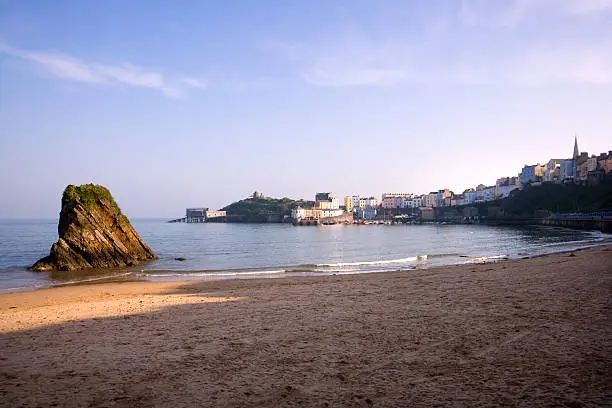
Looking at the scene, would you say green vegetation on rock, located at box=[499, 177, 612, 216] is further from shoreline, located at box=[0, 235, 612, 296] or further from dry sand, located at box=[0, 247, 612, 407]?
dry sand, located at box=[0, 247, 612, 407]

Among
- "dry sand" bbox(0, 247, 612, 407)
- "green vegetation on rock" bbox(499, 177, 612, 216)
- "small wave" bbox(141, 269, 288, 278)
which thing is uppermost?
"green vegetation on rock" bbox(499, 177, 612, 216)

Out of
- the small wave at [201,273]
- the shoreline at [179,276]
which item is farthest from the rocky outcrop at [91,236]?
the small wave at [201,273]

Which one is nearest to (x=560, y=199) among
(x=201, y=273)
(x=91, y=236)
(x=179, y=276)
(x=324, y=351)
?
(x=201, y=273)

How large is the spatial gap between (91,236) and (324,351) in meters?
31.2

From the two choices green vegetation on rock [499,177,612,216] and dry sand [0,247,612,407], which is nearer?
dry sand [0,247,612,407]

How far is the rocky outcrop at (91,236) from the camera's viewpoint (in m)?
32.6

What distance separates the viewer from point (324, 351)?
328 inches

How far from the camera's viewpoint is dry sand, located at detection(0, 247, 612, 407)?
6.13m

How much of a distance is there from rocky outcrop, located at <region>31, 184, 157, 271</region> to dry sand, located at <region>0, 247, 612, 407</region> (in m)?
19.3

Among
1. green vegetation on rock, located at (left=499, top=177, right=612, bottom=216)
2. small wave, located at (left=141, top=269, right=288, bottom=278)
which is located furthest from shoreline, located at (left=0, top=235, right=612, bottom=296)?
green vegetation on rock, located at (left=499, top=177, right=612, bottom=216)

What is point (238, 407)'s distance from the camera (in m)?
5.79

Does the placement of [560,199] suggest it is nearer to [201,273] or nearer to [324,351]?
[201,273]

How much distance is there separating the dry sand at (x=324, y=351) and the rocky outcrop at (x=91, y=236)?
758 inches

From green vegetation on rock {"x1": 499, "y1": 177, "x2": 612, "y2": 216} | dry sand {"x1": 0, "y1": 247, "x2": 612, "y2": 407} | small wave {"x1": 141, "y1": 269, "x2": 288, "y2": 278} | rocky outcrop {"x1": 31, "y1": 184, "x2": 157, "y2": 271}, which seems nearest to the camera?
dry sand {"x1": 0, "y1": 247, "x2": 612, "y2": 407}
